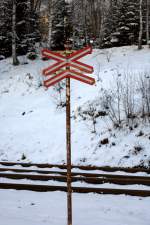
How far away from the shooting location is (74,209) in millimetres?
6277

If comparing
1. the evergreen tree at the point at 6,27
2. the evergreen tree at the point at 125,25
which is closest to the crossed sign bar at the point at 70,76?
the evergreen tree at the point at 6,27

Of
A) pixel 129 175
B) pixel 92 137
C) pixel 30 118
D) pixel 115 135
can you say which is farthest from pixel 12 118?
pixel 129 175

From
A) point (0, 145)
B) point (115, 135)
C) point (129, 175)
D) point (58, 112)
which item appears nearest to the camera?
point (129, 175)

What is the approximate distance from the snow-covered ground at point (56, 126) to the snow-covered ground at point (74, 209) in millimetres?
3915

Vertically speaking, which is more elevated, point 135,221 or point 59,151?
point 135,221

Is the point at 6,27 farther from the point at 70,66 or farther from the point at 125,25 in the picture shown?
the point at 70,66

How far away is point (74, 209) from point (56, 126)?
7991 millimetres

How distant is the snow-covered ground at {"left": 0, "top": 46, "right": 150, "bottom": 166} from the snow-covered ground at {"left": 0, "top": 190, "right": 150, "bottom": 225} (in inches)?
154

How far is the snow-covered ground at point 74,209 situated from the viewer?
5551mm

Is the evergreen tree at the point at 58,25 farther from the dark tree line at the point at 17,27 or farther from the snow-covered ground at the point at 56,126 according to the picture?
the snow-covered ground at the point at 56,126

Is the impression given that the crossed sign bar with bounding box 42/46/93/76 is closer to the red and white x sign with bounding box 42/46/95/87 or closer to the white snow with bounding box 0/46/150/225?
the red and white x sign with bounding box 42/46/95/87

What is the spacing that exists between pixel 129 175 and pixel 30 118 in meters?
7.98

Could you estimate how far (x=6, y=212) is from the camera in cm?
605

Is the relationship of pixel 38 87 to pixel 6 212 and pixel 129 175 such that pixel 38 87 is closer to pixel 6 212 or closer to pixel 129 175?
pixel 129 175
